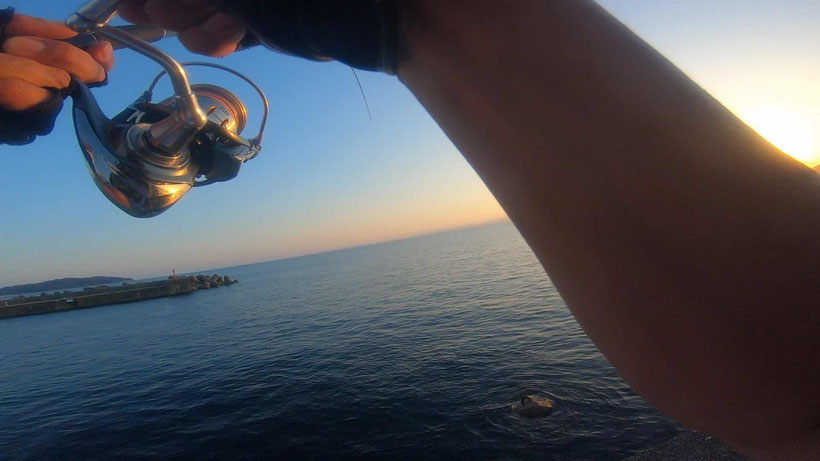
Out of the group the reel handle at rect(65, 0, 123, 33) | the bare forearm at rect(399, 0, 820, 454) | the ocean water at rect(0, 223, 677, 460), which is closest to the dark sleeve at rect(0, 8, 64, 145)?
the reel handle at rect(65, 0, 123, 33)

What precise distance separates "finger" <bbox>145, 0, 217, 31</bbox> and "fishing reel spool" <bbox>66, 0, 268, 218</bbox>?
0.44 meters

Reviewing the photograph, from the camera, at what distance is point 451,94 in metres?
0.65

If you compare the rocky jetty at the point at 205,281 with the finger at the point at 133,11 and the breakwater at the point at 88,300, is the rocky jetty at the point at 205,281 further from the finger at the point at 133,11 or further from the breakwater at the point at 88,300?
the finger at the point at 133,11

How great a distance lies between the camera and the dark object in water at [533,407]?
13984mm

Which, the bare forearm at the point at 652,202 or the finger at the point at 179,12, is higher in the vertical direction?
the finger at the point at 179,12

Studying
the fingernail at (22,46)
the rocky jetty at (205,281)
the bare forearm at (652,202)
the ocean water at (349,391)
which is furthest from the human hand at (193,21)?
the rocky jetty at (205,281)

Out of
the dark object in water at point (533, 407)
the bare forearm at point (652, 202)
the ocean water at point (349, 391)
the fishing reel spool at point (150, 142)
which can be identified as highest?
the fishing reel spool at point (150, 142)

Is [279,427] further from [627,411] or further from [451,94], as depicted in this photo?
[451,94]

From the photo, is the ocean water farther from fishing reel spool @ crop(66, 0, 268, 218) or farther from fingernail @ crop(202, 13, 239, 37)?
fingernail @ crop(202, 13, 239, 37)

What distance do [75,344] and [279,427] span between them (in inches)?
1823

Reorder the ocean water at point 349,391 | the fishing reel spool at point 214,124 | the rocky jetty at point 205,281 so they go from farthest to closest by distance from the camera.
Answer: the rocky jetty at point 205,281 → the ocean water at point 349,391 → the fishing reel spool at point 214,124

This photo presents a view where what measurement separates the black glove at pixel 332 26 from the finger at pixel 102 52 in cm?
130

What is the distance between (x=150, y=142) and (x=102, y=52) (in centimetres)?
40

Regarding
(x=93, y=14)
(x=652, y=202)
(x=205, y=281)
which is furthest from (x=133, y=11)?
(x=205, y=281)
